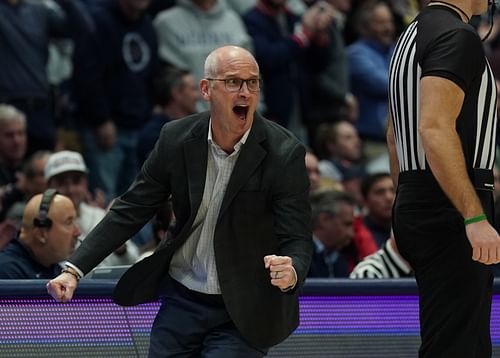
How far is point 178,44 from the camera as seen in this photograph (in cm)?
1148

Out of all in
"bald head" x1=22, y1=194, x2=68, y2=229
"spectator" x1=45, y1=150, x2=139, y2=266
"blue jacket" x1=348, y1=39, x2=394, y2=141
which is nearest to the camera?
"bald head" x1=22, y1=194, x2=68, y2=229

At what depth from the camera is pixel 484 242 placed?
448cm

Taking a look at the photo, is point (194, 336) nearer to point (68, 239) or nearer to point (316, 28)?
point (68, 239)

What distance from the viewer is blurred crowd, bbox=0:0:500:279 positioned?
9.61 m

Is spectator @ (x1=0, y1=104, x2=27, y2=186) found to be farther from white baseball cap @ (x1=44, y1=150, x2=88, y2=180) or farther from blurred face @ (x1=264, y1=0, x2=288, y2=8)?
blurred face @ (x1=264, y1=0, x2=288, y2=8)

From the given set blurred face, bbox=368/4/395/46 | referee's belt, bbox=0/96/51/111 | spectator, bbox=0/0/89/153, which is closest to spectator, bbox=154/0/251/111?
spectator, bbox=0/0/89/153

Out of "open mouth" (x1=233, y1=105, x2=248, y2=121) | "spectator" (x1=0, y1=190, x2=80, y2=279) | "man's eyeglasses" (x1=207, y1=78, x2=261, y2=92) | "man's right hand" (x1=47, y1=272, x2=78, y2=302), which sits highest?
"man's eyeglasses" (x1=207, y1=78, x2=261, y2=92)

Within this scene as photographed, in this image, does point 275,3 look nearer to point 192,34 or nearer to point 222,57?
point 192,34

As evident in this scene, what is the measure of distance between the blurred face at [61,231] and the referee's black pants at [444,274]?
2.76m

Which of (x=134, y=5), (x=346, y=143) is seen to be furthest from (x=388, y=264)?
(x=346, y=143)

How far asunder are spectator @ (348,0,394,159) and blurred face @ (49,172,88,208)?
4106mm

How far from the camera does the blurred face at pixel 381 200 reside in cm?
1014

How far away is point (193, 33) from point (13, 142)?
2219mm

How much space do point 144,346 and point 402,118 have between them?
1.76 m
